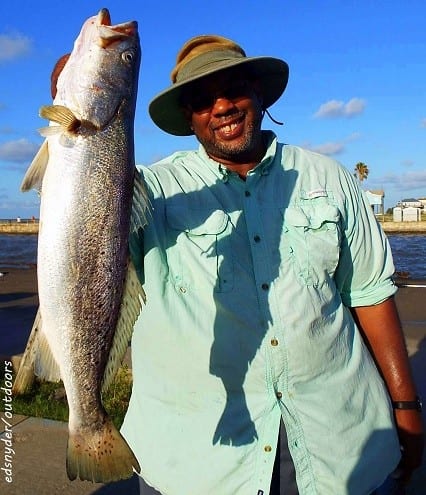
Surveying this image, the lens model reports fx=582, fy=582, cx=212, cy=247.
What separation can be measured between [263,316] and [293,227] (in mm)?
523

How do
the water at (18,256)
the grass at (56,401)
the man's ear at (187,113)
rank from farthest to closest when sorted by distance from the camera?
the water at (18,256), the grass at (56,401), the man's ear at (187,113)

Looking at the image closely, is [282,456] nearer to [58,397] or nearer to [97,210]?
[97,210]

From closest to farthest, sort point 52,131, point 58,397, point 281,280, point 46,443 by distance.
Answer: point 52,131, point 281,280, point 46,443, point 58,397

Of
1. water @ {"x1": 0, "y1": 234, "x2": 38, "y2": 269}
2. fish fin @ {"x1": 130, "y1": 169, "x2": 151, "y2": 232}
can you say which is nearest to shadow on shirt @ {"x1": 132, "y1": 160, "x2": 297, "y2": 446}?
fish fin @ {"x1": 130, "y1": 169, "x2": 151, "y2": 232}

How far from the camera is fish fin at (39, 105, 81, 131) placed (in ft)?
Result: 7.69

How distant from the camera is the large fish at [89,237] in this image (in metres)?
2.35

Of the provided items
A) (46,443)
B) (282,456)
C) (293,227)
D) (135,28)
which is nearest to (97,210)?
(135,28)

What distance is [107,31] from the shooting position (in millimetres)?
2547

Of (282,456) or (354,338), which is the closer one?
(282,456)

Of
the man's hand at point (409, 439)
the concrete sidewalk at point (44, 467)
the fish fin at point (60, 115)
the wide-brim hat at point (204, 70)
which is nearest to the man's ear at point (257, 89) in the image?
the wide-brim hat at point (204, 70)

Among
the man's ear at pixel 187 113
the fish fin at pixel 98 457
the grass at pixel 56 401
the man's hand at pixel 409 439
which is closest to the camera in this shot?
the fish fin at pixel 98 457

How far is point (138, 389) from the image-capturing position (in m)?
2.98

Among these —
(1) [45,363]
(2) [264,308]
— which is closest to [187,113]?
(2) [264,308]

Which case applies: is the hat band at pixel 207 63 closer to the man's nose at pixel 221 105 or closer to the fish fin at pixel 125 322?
the man's nose at pixel 221 105
